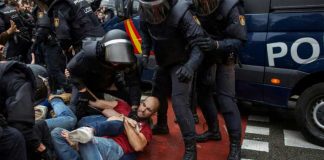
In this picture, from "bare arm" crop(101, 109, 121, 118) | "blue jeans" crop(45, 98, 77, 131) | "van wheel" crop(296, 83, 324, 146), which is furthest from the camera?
"van wheel" crop(296, 83, 324, 146)

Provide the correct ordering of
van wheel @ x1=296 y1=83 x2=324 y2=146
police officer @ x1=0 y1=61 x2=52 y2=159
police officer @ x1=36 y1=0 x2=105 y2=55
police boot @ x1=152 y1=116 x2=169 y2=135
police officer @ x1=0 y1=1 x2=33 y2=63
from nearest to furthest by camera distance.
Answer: police officer @ x1=0 y1=61 x2=52 y2=159, van wheel @ x1=296 y1=83 x2=324 y2=146, police boot @ x1=152 y1=116 x2=169 y2=135, police officer @ x1=36 y1=0 x2=105 y2=55, police officer @ x1=0 y1=1 x2=33 y2=63

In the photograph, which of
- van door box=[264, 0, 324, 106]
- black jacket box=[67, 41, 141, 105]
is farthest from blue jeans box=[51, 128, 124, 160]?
van door box=[264, 0, 324, 106]

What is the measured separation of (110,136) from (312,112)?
2.09 metres

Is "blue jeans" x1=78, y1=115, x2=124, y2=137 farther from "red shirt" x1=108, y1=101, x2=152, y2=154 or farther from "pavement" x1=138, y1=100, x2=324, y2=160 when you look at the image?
"pavement" x1=138, y1=100, x2=324, y2=160

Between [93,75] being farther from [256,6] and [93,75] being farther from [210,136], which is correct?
[256,6]

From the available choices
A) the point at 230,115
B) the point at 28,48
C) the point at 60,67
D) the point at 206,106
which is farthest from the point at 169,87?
the point at 28,48

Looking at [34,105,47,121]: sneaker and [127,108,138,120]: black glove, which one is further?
[127,108,138,120]: black glove

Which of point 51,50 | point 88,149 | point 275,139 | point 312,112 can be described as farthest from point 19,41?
point 312,112

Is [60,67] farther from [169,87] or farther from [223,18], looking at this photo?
[223,18]

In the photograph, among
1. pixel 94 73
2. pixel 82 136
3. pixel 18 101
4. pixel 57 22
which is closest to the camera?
pixel 18 101

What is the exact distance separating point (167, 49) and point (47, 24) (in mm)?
2795

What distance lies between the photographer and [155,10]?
3455 mm

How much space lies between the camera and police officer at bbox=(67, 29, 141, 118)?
143 inches

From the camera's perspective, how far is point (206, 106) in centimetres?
431
